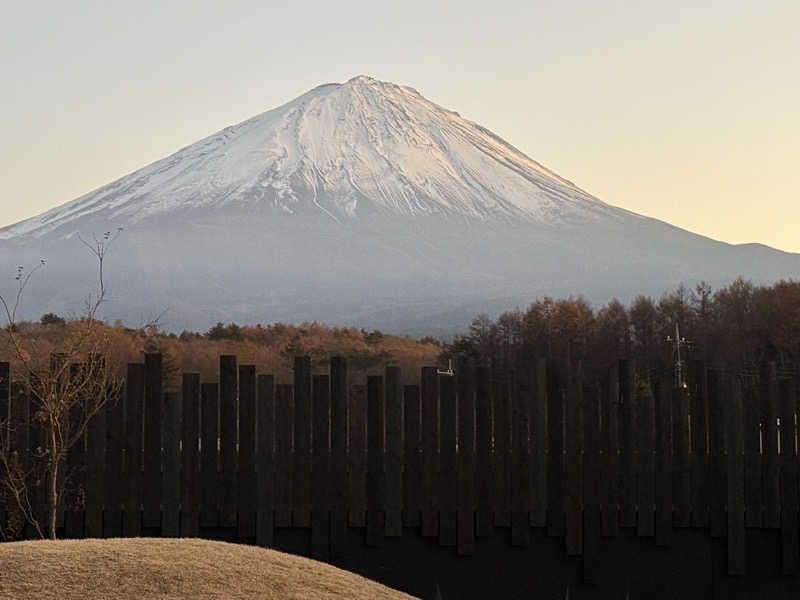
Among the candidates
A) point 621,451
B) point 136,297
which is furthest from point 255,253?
point 621,451

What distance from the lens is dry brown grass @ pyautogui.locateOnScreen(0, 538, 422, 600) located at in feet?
29.8

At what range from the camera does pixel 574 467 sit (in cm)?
1270

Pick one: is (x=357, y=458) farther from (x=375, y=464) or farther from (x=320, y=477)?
(x=320, y=477)

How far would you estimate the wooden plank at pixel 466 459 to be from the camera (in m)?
12.5

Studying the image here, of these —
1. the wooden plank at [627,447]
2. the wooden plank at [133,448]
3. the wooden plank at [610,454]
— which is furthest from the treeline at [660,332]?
the wooden plank at [133,448]

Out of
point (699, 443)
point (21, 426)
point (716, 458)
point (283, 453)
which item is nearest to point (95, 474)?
point (21, 426)

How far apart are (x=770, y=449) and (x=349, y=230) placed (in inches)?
6985

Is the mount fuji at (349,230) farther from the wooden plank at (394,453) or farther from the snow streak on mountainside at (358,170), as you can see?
the wooden plank at (394,453)

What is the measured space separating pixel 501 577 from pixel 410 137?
168 metres

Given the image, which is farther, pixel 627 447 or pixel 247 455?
pixel 627 447

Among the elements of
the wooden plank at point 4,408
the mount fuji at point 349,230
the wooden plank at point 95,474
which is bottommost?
the wooden plank at point 95,474

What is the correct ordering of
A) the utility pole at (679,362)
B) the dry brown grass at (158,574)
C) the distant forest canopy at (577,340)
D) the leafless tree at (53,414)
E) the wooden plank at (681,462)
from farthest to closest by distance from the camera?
the distant forest canopy at (577,340) < the utility pole at (679,362) < the wooden plank at (681,462) < the leafless tree at (53,414) < the dry brown grass at (158,574)

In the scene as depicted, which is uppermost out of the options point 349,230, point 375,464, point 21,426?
point 349,230

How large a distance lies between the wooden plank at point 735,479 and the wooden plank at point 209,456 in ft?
15.7
